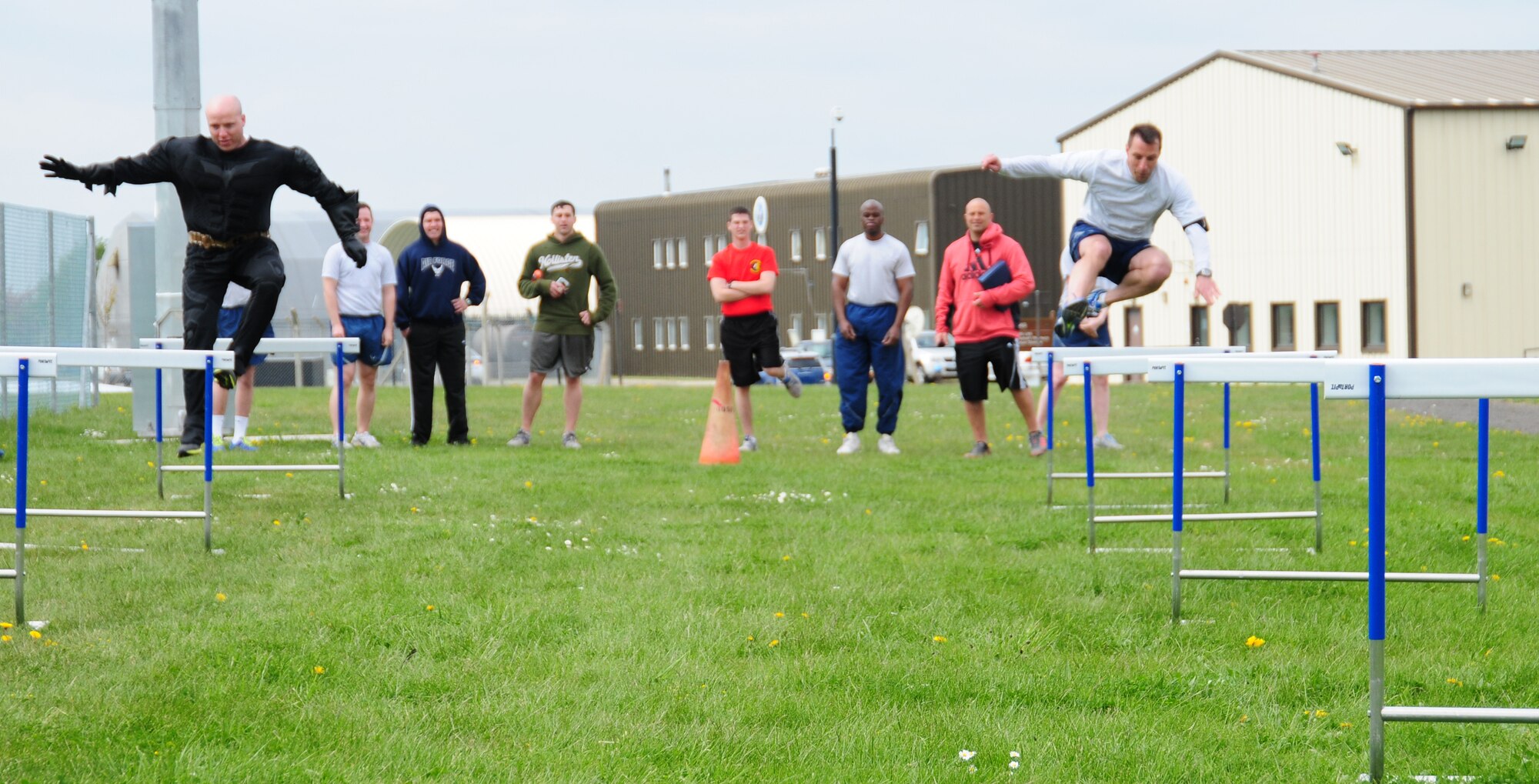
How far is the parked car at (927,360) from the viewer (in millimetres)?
42344

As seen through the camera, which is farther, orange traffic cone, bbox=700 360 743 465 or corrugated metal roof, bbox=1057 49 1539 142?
corrugated metal roof, bbox=1057 49 1539 142

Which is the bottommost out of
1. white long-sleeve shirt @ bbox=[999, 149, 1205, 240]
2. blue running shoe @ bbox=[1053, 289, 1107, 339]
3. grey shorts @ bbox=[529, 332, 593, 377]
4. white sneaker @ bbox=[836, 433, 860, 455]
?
white sneaker @ bbox=[836, 433, 860, 455]

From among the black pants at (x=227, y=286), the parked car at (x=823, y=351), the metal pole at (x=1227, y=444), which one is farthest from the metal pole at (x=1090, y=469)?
the parked car at (x=823, y=351)

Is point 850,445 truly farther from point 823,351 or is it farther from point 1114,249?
point 823,351

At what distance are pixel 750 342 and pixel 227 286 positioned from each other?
468 centimetres

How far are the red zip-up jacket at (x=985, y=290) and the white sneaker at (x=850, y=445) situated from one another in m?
1.25

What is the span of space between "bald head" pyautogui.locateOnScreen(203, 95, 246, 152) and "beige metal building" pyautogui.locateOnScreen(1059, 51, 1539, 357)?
31.4 metres

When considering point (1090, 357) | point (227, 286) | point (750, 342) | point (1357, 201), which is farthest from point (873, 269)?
point (1357, 201)

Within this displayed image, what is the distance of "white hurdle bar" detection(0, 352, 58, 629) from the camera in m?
5.44

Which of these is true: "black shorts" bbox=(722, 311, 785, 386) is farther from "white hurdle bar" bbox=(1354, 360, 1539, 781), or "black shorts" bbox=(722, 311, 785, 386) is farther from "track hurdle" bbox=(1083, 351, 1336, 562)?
"white hurdle bar" bbox=(1354, 360, 1539, 781)

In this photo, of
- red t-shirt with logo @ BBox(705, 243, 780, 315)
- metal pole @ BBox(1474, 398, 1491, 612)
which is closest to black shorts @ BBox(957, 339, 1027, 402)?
red t-shirt with logo @ BBox(705, 243, 780, 315)

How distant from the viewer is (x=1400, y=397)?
3.78 metres


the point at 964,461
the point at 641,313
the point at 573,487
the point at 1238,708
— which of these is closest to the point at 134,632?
the point at 1238,708

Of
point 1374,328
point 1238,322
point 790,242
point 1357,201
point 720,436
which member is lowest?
point 720,436
